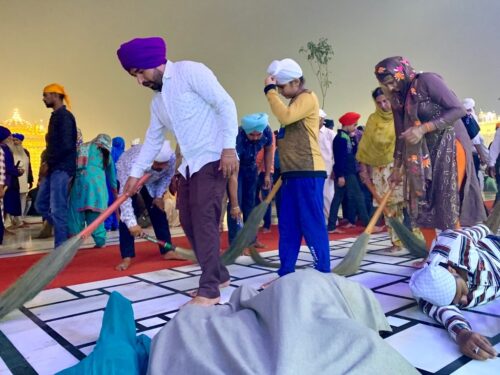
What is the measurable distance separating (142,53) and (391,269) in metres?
1.82

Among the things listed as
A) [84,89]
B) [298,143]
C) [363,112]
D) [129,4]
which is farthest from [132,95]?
[298,143]

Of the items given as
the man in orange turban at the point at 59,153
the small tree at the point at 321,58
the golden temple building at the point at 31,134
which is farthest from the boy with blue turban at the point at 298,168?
the small tree at the point at 321,58

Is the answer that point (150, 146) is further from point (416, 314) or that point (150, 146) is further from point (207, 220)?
point (416, 314)

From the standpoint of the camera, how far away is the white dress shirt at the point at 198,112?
1925 millimetres

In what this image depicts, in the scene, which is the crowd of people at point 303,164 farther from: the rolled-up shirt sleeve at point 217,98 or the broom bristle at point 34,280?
the broom bristle at point 34,280

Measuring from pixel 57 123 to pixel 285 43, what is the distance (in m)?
7.81

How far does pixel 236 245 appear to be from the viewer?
2.81 metres


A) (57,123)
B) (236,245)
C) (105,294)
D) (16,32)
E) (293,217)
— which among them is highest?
(16,32)

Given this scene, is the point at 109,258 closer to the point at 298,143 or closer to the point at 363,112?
the point at 298,143

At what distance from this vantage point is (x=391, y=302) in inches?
74.4

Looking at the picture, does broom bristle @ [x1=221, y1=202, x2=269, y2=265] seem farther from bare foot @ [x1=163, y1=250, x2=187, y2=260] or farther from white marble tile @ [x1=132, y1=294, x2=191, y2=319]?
white marble tile @ [x1=132, y1=294, x2=191, y2=319]

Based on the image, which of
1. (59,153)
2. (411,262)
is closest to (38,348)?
(59,153)

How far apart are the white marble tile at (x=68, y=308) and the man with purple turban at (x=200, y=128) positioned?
536mm

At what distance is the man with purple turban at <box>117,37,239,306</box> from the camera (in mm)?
1916
